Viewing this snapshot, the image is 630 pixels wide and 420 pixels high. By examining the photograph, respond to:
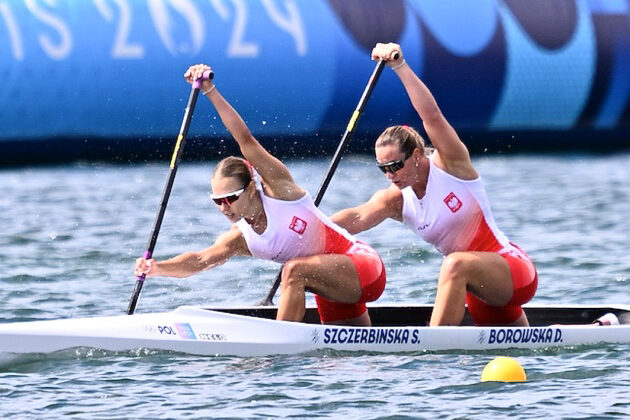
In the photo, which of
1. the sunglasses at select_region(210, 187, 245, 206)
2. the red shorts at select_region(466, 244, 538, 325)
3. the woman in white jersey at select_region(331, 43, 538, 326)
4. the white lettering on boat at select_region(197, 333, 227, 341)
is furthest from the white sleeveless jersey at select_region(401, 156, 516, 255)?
the white lettering on boat at select_region(197, 333, 227, 341)

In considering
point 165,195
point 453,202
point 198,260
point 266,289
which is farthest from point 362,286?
point 266,289

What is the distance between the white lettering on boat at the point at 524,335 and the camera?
9.09 m

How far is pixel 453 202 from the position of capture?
903cm

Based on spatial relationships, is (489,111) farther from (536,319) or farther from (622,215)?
(536,319)

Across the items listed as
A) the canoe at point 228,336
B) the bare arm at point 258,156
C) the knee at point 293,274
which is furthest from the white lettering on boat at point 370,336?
the bare arm at point 258,156

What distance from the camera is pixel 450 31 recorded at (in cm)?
2108

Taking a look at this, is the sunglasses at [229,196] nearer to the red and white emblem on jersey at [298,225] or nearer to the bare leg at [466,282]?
the red and white emblem on jersey at [298,225]

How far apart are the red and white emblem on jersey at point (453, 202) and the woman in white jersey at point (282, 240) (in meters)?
0.56

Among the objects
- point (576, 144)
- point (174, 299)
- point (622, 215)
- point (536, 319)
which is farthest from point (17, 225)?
point (576, 144)

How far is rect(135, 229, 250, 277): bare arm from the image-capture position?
9117 mm

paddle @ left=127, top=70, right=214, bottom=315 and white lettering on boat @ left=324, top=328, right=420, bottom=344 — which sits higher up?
paddle @ left=127, top=70, right=214, bottom=315

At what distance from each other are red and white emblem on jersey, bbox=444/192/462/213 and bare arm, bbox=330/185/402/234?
350mm

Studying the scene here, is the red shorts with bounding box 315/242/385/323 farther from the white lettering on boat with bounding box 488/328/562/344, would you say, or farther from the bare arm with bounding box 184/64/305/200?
the white lettering on boat with bounding box 488/328/562/344

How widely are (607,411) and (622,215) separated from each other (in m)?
9.27
